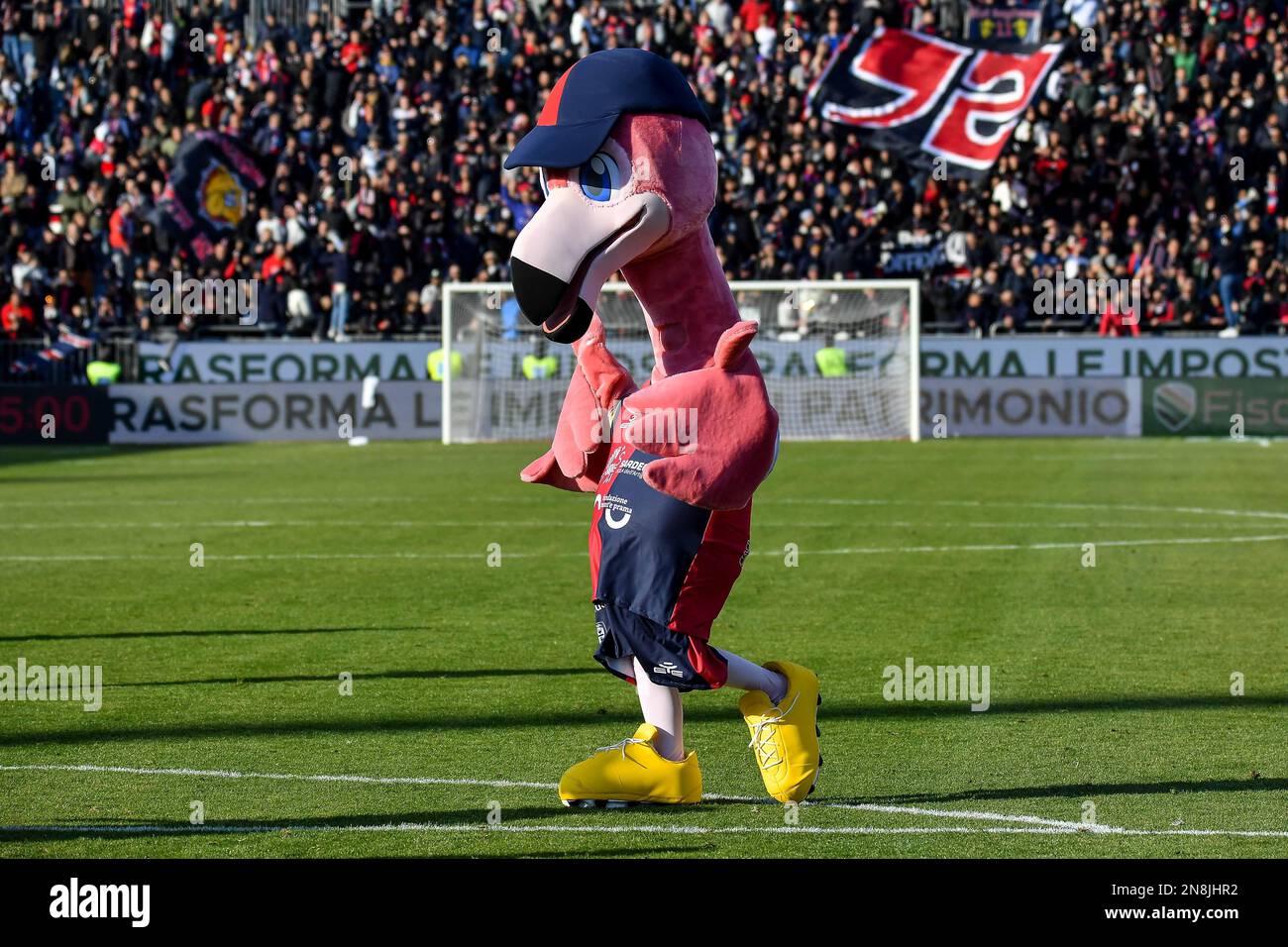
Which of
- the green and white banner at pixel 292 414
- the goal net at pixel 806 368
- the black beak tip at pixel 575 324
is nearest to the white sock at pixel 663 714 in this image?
the black beak tip at pixel 575 324

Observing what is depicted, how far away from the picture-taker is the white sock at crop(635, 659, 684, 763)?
6.12 metres

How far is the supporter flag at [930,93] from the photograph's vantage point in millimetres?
30703

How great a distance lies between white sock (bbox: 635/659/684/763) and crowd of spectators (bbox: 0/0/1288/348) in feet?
76.6

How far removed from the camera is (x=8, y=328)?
99.0 ft

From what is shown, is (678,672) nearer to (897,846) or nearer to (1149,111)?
(897,846)

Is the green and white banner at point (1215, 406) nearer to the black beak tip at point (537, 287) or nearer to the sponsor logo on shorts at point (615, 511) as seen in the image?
the sponsor logo on shorts at point (615, 511)

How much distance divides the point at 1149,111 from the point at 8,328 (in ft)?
60.0

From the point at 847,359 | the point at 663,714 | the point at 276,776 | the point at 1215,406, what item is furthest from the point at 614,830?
A: the point at 1215,406

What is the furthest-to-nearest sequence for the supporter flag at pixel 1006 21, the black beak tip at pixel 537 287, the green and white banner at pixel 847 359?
the supporter flag at pixel 1006 21 < the green and white banner at pixel 847 359 < the black beak tip at pixel 537 287

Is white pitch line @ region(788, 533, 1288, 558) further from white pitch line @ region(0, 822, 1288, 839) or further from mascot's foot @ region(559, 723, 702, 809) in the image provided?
white pitch line @ region(0, 822, 1288, 839)

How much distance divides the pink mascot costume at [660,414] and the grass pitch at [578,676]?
252mm

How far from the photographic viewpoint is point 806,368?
A: 28.0 meters

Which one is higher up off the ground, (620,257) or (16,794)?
(620,257)
